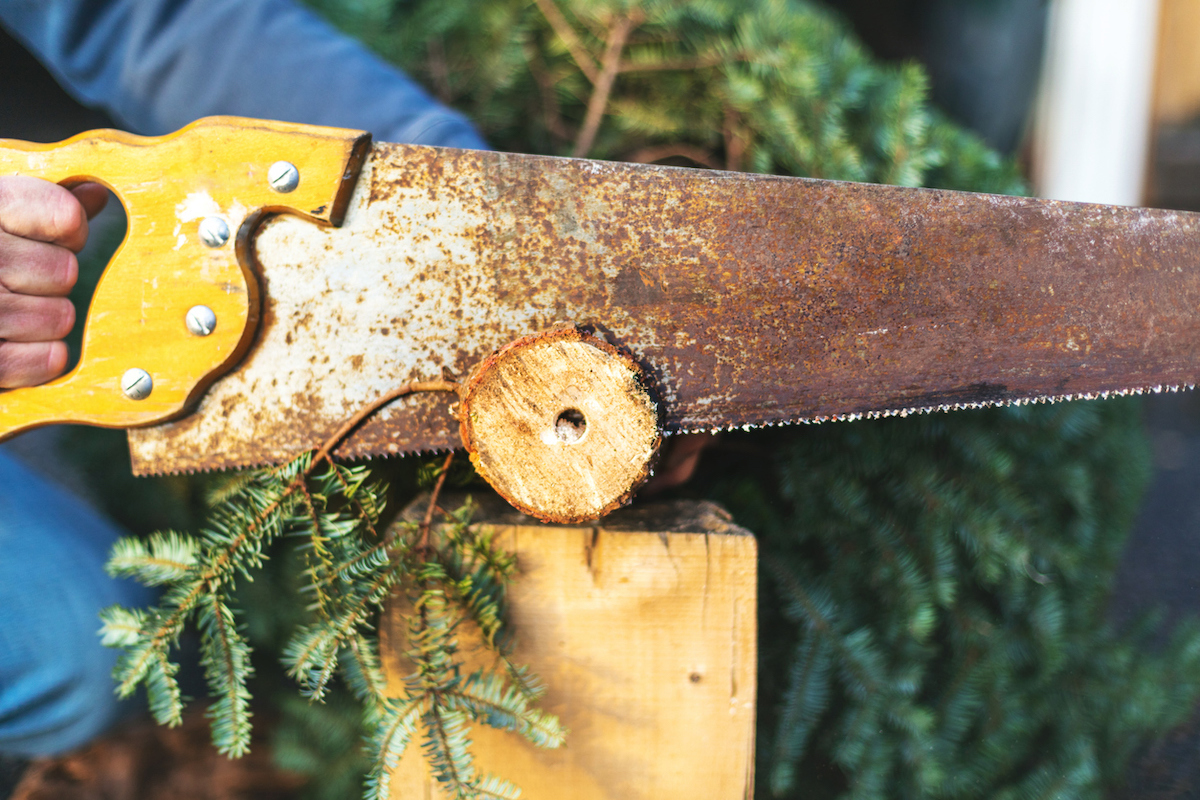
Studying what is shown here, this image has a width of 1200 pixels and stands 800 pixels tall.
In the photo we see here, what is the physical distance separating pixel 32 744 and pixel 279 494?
85cm

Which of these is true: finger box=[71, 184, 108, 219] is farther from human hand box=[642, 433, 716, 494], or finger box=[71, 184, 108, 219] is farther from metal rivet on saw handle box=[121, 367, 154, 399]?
human hand box=[642, 433, 716, 494]

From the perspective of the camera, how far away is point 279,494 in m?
0.78

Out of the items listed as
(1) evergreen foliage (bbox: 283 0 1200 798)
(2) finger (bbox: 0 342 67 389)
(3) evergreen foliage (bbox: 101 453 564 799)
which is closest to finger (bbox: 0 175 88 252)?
(2) finger (bbox: 0 342 67 389)

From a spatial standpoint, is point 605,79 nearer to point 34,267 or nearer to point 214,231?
point 214,231

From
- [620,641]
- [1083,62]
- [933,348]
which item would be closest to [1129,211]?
[933,348]

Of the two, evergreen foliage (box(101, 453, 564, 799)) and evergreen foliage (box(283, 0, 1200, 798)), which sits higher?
evergreen foliage (box(283, 0, 1200, 798))

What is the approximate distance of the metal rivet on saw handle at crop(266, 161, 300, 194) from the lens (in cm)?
80

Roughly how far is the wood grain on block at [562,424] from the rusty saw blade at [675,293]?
0.46 feet

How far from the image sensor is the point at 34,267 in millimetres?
836

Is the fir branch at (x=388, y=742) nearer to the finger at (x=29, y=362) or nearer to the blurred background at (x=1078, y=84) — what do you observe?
the finger at (x=29, y=362)

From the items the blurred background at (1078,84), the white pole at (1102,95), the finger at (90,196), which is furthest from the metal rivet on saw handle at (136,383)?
the white pole at (1102,95)

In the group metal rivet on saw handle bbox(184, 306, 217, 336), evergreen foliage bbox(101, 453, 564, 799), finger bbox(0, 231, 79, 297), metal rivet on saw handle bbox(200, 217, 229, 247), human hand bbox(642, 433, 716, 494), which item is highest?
metal rivet on saw handle bbox(200, 217, 229, 247)

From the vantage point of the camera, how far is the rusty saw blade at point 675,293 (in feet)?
2.73

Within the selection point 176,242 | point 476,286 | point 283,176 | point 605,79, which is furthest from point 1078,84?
point 176,242
